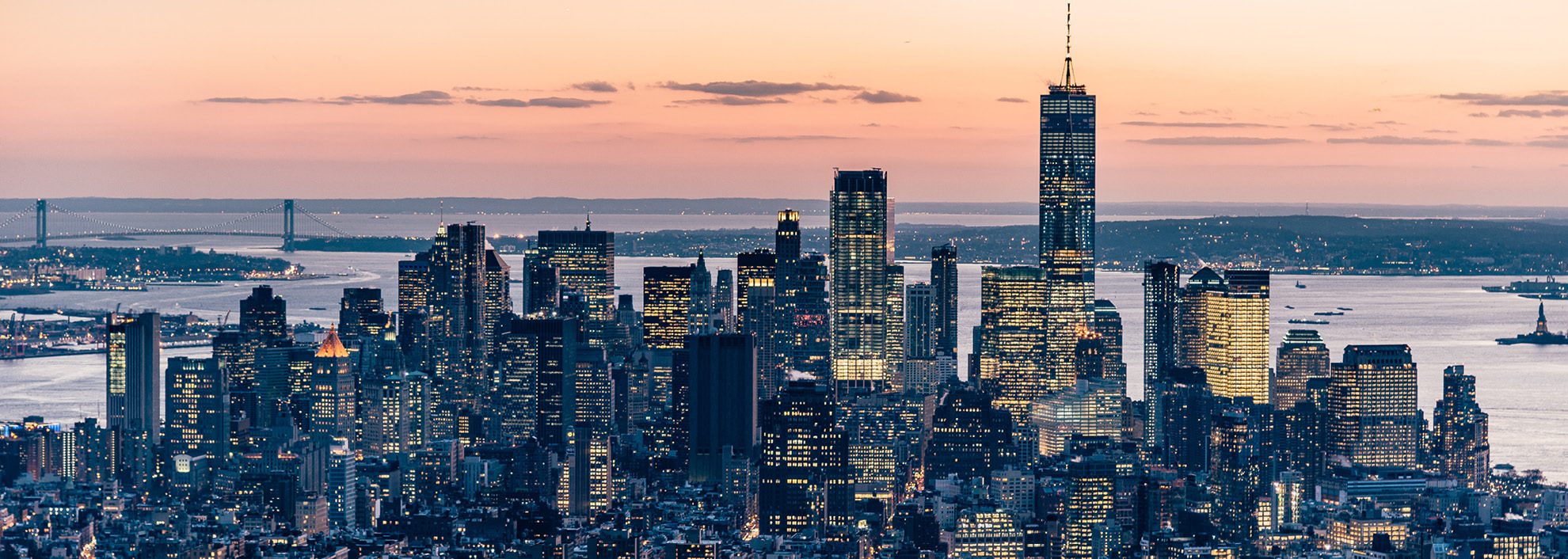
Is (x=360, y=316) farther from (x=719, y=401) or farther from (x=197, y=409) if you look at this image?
(x=719, y=401)

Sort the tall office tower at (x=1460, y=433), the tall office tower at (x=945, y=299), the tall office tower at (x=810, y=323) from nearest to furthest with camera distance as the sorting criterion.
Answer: the tall office tower at (x=1460, y=433), the tall office tower at (x=810, y=323), the tall office tower at (x=945, y=299)

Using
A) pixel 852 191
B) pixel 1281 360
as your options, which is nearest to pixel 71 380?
pixel 852 191

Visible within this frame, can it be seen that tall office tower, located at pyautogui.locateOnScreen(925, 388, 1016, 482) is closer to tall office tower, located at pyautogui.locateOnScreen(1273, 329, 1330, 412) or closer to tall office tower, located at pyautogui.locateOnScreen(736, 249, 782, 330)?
tall office tower, located at pyautogui.locateOnScreen(1273, 329, 1330, 412)

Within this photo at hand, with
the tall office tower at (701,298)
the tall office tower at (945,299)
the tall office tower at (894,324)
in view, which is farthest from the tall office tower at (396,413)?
the tall office tower at (945,299)

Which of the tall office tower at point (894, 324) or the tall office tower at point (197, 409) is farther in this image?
the tall office tower at point (894, 324)

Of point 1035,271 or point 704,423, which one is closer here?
point 704,423

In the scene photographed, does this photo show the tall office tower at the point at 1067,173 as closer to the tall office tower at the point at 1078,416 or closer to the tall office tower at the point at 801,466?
the tall office tower at the point at 1078,416

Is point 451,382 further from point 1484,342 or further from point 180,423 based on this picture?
point 1484,342
